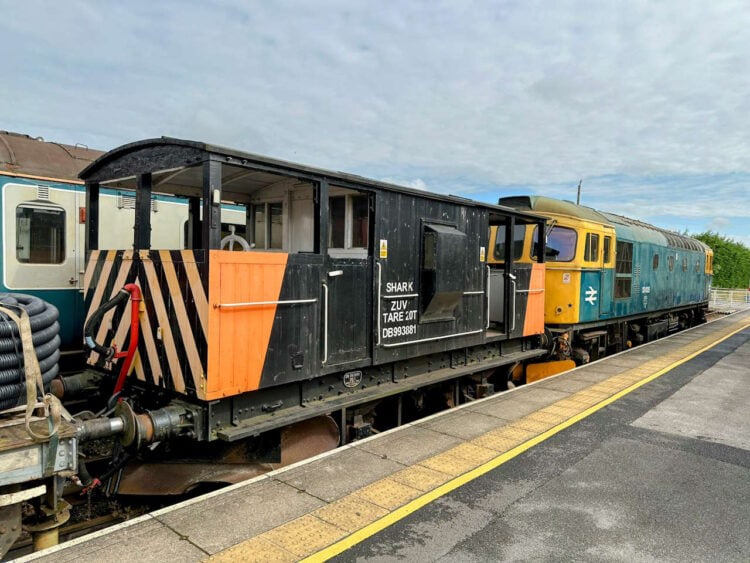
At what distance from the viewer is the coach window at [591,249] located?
11.0m

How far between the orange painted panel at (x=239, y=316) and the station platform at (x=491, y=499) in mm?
879

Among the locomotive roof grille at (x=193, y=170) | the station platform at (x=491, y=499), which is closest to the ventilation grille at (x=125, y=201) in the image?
the locomotive roof grille at (x=193, y=170)

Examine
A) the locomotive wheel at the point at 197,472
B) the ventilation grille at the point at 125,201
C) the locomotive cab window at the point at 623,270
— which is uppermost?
the ventilation grille at the point at 125,201

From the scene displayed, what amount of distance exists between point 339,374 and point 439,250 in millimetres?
1855

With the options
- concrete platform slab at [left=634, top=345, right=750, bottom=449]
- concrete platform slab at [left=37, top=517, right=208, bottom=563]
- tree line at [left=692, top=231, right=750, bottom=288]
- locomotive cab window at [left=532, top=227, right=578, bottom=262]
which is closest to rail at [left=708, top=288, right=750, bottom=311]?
tree line at [left=692, top=231, right=750, bottom=288]

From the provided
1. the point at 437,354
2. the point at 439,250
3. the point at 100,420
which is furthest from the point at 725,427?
the point at 100,420

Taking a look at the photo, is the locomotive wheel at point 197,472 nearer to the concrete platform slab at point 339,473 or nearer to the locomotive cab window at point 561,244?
the concrete platform slab at point 339,473

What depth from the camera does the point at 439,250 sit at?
619 cm

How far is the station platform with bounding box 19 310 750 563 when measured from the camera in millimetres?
3541

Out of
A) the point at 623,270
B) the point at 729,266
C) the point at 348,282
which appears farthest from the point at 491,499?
the point at 729,266

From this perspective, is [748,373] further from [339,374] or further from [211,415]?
[211,415]

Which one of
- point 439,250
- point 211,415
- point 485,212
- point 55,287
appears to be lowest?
point 211,415

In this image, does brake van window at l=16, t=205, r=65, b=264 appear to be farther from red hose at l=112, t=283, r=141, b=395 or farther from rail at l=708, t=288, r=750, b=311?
rail at l=708, t=288, r=750, b=311

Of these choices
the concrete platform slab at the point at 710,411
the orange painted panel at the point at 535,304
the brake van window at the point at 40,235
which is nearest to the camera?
the concrete platform slab at the point at 710,411
